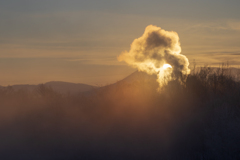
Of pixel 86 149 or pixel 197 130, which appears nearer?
pixel 197 130

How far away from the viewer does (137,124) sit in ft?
35.7

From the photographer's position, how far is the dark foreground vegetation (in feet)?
30.5

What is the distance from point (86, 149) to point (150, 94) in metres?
4.24

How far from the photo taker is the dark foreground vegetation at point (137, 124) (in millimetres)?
9281

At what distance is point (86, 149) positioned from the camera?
10.2m

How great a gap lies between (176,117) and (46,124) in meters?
6.01

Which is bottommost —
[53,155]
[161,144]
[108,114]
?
[53,155]

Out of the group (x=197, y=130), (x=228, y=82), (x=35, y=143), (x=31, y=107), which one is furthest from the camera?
(x=31, y=107)

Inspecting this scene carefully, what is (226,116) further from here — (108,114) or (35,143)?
(35,143)

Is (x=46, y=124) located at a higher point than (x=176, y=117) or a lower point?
lower

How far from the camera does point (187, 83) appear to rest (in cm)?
1254

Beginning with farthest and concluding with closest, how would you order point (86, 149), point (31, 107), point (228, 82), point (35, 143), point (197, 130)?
point (31, 107) < point (228, 82) < point (35, 143) < point (86, 149) < point (197, 130)

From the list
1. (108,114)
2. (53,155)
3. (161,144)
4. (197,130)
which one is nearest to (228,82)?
(197,130)

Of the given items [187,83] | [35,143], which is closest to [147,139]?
[187,83]
